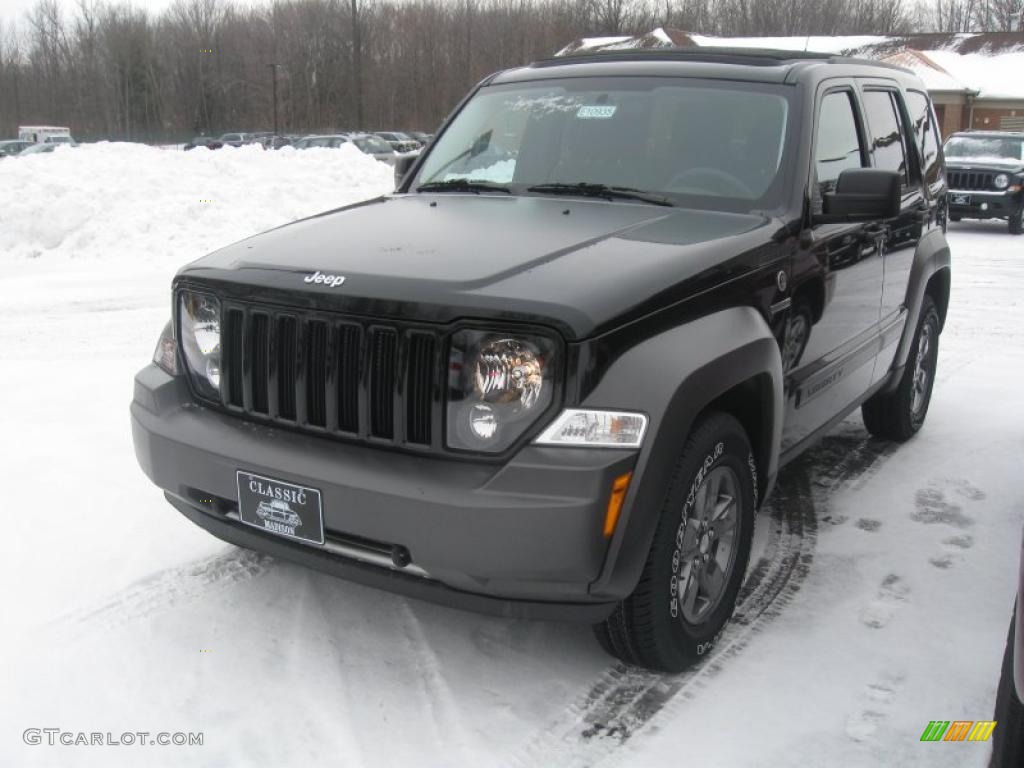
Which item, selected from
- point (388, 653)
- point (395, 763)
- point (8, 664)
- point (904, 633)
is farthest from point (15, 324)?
point (904, 633)

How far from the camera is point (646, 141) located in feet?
13.0

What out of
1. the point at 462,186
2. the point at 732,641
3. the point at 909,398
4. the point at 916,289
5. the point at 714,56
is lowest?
the point at 732,641

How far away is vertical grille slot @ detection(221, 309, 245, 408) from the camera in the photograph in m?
3.11

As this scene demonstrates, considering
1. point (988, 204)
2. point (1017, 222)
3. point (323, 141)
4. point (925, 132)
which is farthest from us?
point (323, 141)

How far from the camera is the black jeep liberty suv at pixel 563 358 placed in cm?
261

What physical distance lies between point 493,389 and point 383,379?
33 cm

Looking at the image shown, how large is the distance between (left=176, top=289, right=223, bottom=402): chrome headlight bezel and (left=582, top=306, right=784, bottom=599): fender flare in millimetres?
1347

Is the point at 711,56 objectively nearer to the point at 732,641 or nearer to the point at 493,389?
the point at 493,389

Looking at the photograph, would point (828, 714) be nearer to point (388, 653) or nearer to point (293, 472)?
point (388, 653)

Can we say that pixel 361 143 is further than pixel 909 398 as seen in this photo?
Yes

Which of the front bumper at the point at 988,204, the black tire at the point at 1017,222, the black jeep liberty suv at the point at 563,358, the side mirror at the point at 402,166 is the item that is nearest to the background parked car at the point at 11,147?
the front bumper at the point at 988,204

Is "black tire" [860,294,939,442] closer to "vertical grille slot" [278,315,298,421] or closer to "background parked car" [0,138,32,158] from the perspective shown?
"vertical grille slot" [278,315,298,421]

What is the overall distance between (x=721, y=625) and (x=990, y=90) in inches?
1884

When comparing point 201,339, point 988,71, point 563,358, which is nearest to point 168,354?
point 201,339
